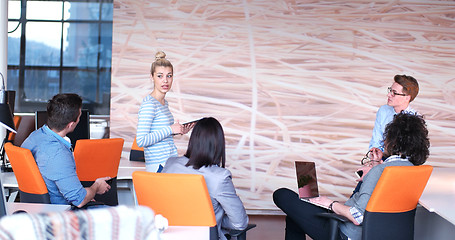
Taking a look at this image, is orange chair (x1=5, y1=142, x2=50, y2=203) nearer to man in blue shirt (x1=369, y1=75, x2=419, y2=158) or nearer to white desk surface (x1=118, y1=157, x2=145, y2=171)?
white desk surface (x1=118, y1=157, x2=145, y2=171)

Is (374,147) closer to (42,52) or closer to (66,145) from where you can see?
(66,145)

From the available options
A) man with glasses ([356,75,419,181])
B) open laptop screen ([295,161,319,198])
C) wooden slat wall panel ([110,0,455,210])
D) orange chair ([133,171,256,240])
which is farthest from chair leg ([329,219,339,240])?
wooden slat wall panel ([110,0,455,210])

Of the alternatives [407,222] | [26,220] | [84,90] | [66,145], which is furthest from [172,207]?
[84,90]

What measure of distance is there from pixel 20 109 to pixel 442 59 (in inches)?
225

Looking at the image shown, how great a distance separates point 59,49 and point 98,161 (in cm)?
442

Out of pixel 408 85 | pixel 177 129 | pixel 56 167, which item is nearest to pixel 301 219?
pixel 177 129

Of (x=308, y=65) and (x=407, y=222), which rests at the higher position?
(x=308, y=65)

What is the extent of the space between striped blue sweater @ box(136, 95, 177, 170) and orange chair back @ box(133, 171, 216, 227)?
0.94m

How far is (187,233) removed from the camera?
107 inches

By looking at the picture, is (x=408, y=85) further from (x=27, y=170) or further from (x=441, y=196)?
(x=27, y=170)

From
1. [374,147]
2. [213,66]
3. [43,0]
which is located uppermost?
[43,0]

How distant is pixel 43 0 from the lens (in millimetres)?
7625

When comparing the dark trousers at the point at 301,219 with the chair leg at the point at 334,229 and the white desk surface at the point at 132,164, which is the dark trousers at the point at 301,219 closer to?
the chair leg at the point at 334,229

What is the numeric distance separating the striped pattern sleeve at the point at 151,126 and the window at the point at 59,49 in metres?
3.91
